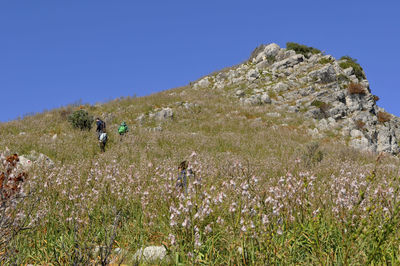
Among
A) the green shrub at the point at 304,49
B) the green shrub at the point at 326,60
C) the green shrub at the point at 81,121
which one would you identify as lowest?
the green shrub at the point at 81,121

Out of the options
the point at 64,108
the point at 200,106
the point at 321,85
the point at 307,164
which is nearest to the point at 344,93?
the point at 321,85

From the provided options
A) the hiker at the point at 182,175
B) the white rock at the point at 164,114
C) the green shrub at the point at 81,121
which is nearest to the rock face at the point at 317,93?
the white rock at the point at 164,114

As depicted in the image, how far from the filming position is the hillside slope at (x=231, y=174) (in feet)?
9.24

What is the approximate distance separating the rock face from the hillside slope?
16 centimetres

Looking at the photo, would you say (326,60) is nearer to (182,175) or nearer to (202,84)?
(202,84)

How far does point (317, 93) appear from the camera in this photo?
89.5 ft

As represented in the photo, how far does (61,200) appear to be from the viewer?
4641mm

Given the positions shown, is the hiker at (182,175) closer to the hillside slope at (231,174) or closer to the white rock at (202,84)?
the hillside slope at (231,174)

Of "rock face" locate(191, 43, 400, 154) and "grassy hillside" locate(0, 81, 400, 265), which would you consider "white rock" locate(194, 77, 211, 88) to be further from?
"grassy hillside" locate(0, 81, 400, 265)

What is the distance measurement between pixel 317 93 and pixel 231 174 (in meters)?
24.7

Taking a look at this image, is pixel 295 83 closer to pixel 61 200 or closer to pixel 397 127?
pixel 397 127

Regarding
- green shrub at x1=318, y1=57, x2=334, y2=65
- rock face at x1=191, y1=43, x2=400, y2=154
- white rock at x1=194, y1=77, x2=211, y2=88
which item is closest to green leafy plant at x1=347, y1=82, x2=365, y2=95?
rock face at x1=191, y1=43, x2=400, y2=154

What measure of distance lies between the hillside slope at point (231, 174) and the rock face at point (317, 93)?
0.54 feet

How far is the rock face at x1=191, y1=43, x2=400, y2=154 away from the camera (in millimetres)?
21167
